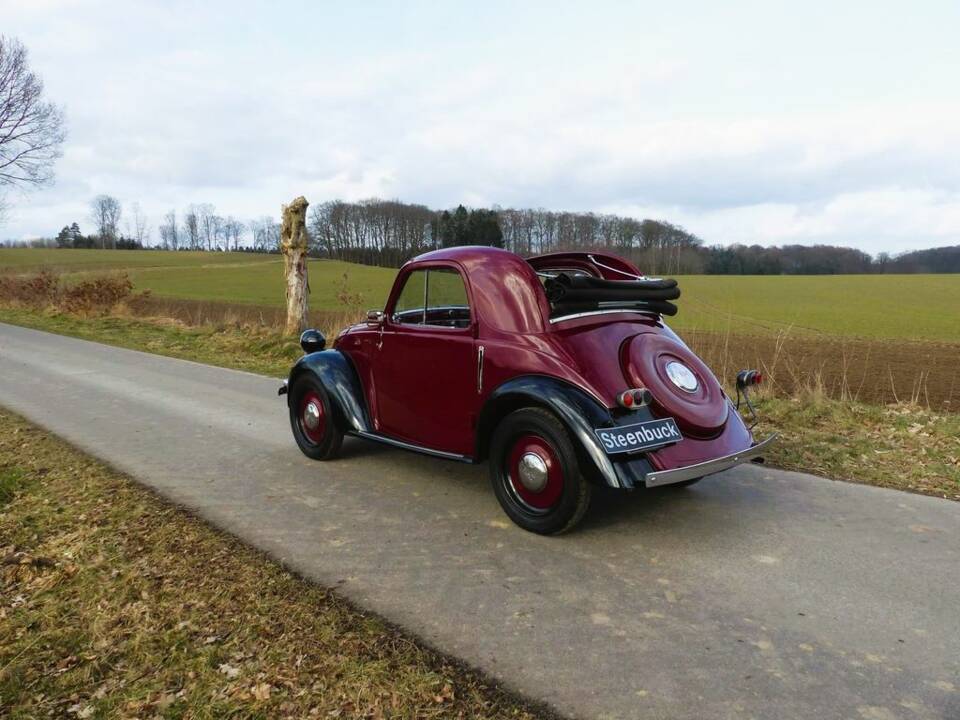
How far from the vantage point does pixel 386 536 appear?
13.1ft

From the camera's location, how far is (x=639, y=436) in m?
3.67

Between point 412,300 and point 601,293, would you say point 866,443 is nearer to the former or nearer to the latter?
point 601,293

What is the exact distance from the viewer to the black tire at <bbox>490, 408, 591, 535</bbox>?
372 centimetres

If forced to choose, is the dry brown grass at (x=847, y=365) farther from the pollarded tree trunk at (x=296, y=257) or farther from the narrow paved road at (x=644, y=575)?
the pollarded tree trunk at (x=296, y=257)

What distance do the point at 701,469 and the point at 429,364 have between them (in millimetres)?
1906

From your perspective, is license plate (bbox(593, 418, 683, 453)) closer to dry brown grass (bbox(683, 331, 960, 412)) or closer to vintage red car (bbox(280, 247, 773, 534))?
vintage red car (bbox(280, 247, 773, 534))

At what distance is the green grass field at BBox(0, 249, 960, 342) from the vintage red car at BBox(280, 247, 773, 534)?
10740 mm

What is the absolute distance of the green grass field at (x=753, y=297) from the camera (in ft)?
95.4

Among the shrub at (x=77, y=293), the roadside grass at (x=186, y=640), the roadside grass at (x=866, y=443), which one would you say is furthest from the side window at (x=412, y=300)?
the shrub at (x=77, y=293)

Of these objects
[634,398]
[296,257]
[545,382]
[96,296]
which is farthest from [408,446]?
[96,296]

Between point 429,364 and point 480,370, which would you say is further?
point 429,364

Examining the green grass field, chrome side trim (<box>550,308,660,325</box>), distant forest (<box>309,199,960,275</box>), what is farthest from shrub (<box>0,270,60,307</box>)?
distant forest (<box>309,199,960,275</box>)

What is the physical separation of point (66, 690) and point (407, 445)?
8.45 ft

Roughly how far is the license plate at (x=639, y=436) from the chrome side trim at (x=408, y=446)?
107cm
